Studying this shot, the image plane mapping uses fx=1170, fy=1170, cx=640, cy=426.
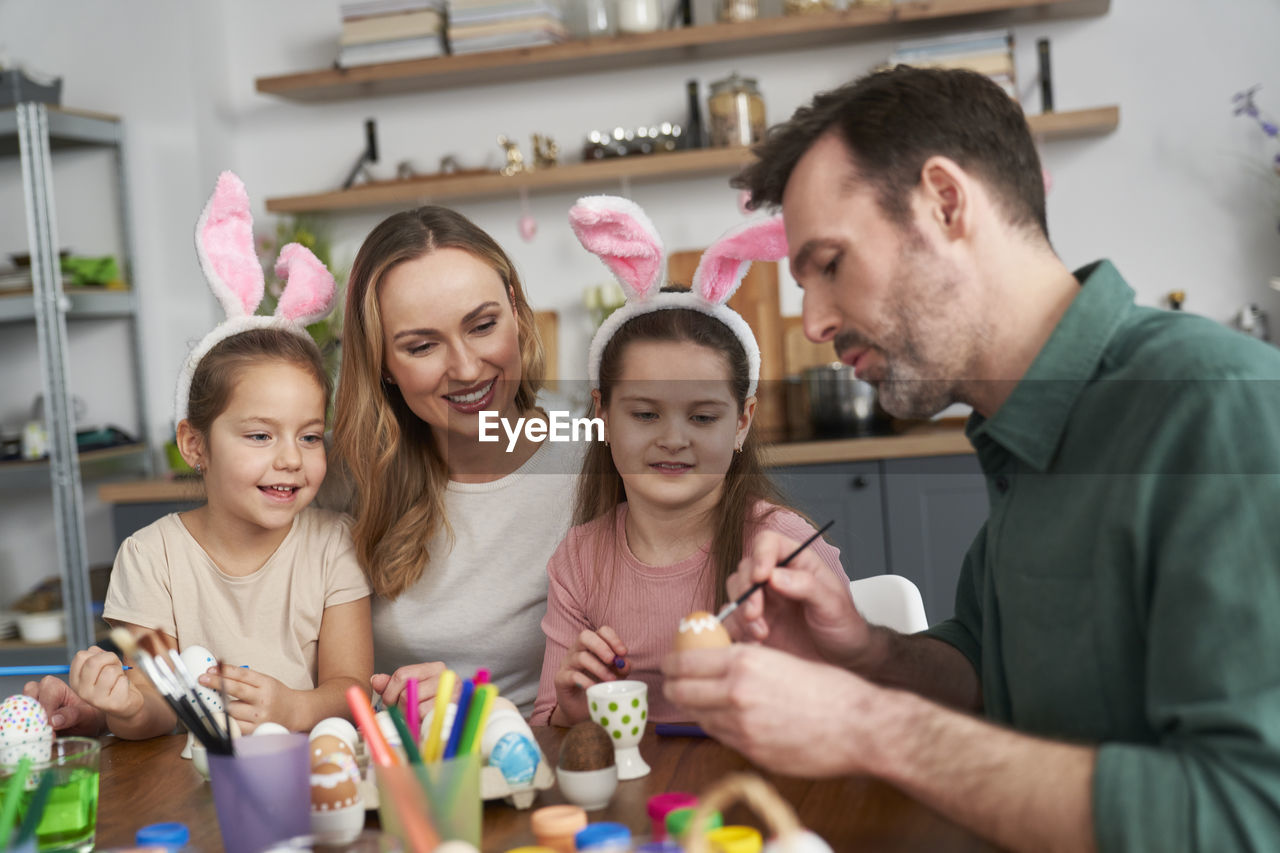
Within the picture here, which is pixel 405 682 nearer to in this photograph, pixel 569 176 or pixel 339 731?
pixel 339 731

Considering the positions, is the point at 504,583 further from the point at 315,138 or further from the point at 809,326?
the point at 315,138

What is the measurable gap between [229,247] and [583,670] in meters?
0.84

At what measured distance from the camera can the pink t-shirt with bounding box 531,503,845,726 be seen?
1555mm

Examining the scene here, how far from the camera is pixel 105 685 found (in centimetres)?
133

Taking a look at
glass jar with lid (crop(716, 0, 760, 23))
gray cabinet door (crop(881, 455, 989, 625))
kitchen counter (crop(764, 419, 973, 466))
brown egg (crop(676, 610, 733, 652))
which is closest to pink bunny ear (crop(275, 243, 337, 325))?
brown egg (crop(676, 610, 733, 652))

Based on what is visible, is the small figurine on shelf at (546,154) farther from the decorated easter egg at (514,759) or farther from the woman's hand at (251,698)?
the decorated easter egg at (514,759)

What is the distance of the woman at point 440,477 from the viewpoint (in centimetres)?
174

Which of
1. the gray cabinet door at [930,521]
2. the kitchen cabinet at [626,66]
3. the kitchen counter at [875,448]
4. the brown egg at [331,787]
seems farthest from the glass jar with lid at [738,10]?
the brown egg at [331,787]

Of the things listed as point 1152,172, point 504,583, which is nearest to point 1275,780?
point 504,583

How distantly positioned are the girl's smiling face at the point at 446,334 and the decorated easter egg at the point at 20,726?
2.29ft

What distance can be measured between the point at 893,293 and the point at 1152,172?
279 cm

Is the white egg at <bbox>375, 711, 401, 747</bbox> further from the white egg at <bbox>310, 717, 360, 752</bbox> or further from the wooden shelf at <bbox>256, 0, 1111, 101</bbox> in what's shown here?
the wooden shelf at <bbox>256, 0, 1111, 101</bbox>

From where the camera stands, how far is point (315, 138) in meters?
4.01

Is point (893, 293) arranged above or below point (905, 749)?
above
